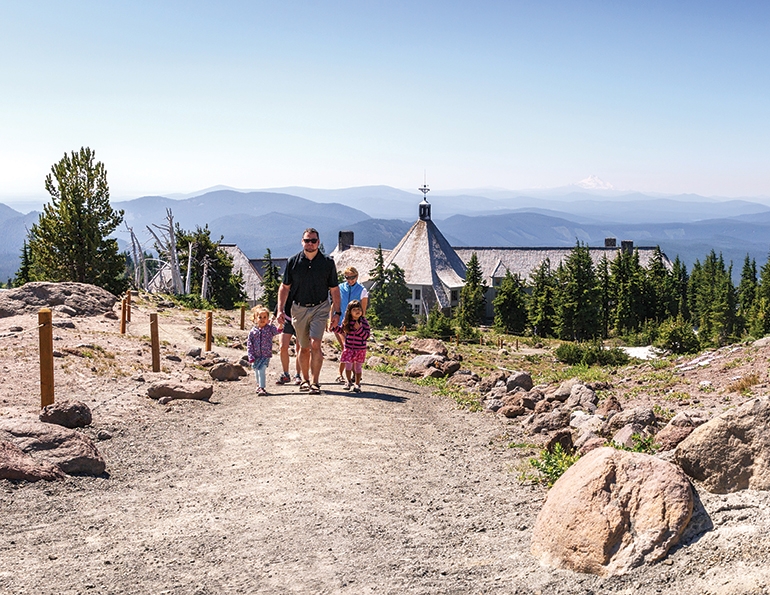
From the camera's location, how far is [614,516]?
15.2 feet

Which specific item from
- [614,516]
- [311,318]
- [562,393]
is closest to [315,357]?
[311,318]

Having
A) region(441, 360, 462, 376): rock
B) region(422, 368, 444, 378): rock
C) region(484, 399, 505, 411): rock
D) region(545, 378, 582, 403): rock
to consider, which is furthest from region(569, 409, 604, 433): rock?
region(441, 360, 462, 376): rock

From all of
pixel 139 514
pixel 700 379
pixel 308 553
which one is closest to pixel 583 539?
pixel 308 553

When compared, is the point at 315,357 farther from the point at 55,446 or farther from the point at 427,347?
the point at 427,347

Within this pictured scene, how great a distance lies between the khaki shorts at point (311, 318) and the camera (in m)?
10.5

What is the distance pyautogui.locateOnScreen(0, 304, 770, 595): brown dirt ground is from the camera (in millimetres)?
4539

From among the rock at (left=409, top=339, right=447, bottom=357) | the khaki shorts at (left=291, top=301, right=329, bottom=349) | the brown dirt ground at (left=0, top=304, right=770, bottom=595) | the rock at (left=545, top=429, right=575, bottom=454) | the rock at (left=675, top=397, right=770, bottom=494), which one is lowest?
the rock at (left=409, top=339, right=447, bottom=357)

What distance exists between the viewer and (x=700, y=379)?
40.0ft

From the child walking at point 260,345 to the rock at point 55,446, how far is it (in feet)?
13.1

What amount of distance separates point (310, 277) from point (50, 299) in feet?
43.1

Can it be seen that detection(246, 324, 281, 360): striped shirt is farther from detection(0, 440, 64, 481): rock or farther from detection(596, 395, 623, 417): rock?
detection(596, 395, 623, 417): rock

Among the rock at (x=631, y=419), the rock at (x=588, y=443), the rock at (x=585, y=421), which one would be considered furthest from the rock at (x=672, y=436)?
the rock at (x=585, y=421)

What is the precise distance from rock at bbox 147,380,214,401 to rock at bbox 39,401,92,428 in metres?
1.88

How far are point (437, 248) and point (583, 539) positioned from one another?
62.8 m
